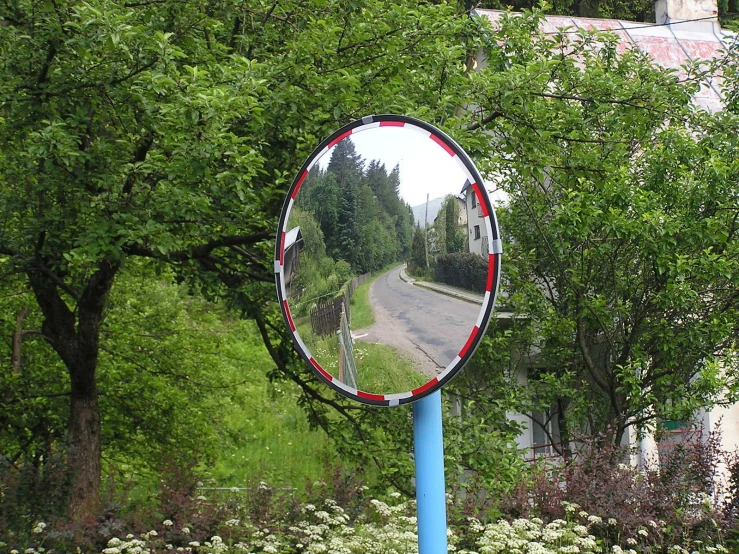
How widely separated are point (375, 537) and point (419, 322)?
13.0 ft

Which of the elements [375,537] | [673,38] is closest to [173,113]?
[375,537]

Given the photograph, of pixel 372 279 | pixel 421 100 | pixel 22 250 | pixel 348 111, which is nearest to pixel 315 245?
pixel 372 279

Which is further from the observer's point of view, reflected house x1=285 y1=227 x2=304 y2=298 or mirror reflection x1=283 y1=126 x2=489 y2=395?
reflected house x1=285 y1=227 x2=304 y2=298

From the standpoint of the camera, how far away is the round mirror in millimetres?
2758

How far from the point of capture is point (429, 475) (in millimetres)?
2959

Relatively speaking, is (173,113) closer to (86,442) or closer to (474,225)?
(474,225)

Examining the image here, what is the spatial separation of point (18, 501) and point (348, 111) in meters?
4.61

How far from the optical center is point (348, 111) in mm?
7809

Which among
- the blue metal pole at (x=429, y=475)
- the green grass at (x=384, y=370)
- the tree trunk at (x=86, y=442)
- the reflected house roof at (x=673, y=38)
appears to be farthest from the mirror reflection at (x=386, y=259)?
the reflected house roof at (x=673, y=38)

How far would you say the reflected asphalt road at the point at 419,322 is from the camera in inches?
108

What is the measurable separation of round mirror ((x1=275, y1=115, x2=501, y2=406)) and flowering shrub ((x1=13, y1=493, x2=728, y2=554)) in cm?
308

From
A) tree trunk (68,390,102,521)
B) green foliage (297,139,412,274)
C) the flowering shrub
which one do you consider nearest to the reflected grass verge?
green foliage (297,139,412,274)

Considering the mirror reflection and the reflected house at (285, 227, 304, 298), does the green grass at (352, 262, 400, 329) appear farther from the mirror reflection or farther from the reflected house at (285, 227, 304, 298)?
the reflected house at (285, 227, 304, 298)

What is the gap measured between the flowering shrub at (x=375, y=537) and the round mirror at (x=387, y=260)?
308 centimetres
